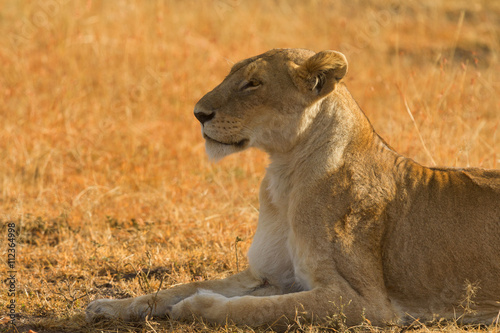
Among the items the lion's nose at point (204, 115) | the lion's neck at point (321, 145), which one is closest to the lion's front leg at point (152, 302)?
the lion's neck at point (321, 145)

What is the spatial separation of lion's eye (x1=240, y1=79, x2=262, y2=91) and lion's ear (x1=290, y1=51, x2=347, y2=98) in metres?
0.20

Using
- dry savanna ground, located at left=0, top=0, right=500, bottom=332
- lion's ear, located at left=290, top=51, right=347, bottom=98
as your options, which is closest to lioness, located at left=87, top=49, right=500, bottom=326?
lion's ear, located at left=290, top=51, right=347, bottom=98

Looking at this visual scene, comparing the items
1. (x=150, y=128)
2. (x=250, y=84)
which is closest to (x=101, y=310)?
(x=250, y=84)

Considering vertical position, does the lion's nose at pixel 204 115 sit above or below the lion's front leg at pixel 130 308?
above

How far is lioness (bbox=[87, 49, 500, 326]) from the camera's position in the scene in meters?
3.29

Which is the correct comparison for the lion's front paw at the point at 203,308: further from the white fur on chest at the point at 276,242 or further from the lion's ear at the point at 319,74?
the lion's ear at the point at 319,74

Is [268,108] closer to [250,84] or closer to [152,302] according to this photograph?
[250,84]

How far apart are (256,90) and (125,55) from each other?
563cm

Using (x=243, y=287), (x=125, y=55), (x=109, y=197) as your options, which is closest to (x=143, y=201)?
(x=109, y=197)

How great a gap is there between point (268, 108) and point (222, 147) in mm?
333

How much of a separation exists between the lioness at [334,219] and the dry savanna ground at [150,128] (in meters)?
0.14

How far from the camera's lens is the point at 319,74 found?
3508 millimetres

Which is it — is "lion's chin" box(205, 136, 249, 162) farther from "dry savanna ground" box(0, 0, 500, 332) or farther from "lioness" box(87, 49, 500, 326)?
"dry savanna ground" box(0, 0, 500, 332)

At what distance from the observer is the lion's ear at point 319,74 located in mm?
3434
